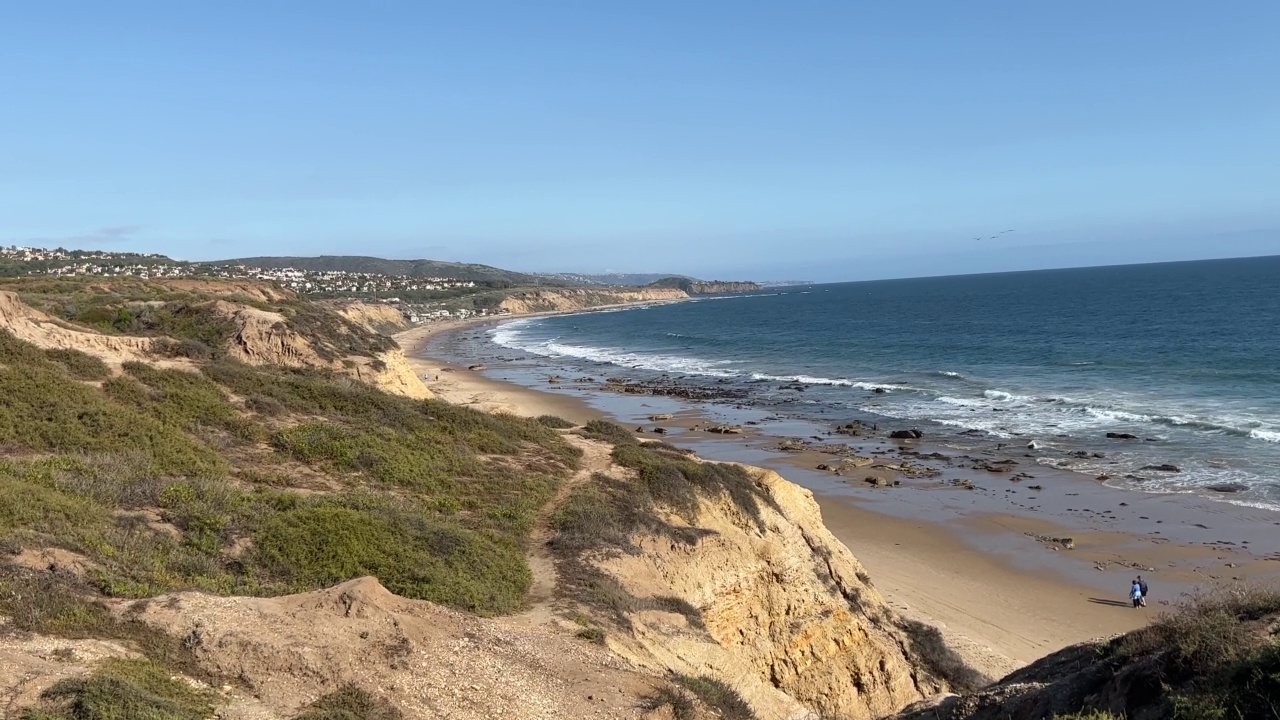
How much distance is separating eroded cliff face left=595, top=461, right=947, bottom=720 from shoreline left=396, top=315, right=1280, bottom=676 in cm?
254

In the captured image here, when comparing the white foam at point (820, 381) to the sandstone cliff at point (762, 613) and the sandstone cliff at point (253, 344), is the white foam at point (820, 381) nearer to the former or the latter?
the sandstone cliff at point (253, 344)

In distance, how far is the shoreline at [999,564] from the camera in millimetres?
19250

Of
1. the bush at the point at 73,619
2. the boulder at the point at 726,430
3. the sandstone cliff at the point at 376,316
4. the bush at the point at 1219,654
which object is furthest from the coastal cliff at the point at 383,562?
the sandstone cliff at the point at 376,316

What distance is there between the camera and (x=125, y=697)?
664cm

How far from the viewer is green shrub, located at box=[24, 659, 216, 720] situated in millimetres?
6379

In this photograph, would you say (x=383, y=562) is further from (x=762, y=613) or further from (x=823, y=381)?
(x=823, y=381)

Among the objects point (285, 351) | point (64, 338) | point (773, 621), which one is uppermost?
point (64, 338)

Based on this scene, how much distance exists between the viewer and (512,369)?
7125cm

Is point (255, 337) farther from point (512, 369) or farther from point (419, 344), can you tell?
point (419, 344)

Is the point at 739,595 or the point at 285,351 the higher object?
the point at 285,351

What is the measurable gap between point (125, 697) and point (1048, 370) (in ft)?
194

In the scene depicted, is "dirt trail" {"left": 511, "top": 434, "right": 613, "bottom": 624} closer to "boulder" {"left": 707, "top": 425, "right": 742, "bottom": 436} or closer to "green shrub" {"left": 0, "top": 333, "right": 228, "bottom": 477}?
"green shrub" {"left": 0, "top": 333, "right": 228, "bottom": 477}

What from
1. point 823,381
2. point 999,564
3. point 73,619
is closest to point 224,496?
point 73,619

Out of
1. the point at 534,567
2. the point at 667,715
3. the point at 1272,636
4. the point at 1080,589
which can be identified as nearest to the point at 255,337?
the point at 534,567
